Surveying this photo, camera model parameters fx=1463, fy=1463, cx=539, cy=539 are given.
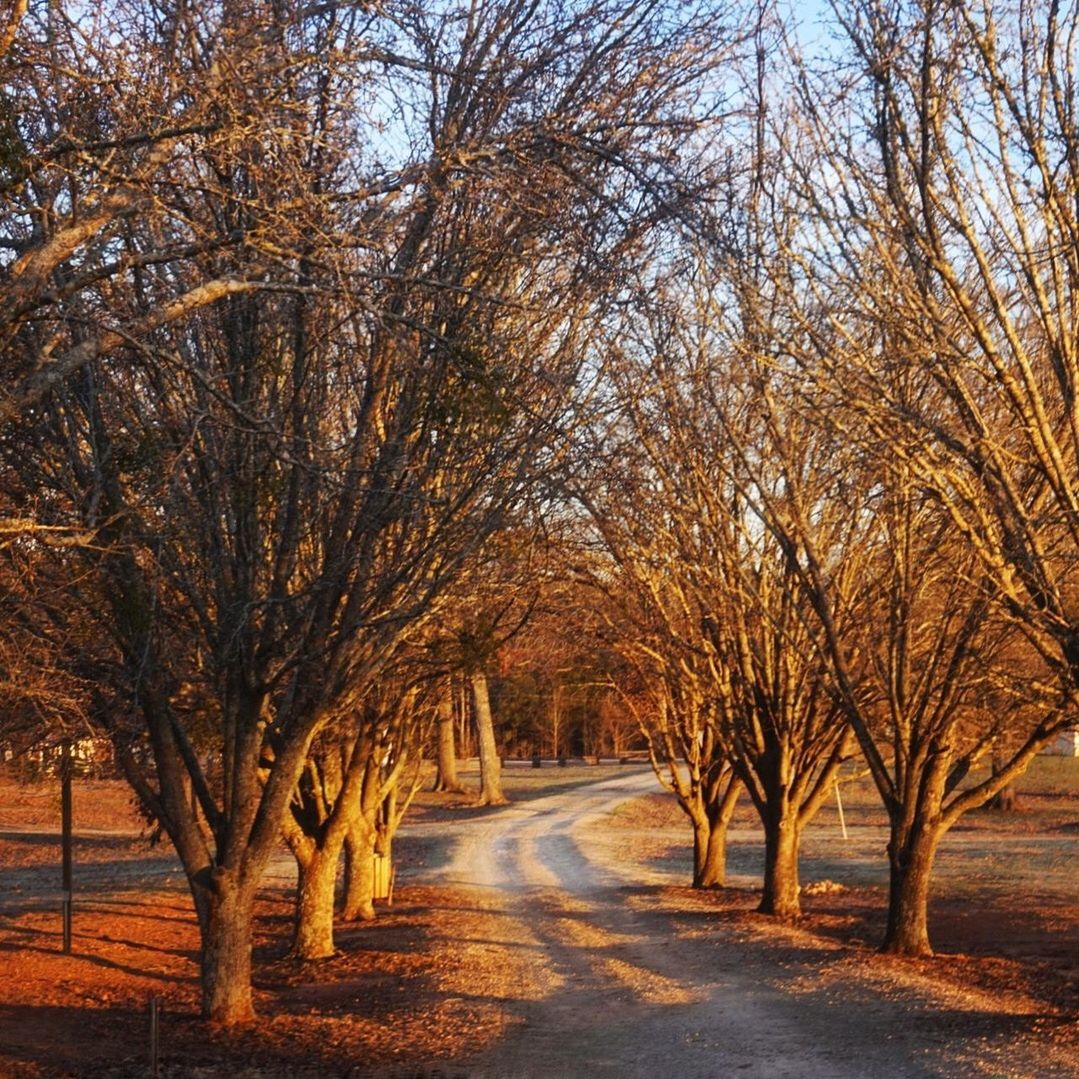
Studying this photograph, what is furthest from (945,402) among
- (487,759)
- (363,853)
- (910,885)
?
(487,759)

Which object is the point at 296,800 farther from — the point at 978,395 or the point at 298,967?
the point at 978,395

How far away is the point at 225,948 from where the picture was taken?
487 inches

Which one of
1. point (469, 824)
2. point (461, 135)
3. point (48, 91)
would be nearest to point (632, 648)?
point (461, 135)

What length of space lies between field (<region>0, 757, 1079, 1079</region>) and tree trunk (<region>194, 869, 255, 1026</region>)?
1.00 feet

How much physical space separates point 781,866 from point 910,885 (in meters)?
4.61

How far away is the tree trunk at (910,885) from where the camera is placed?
15.6m

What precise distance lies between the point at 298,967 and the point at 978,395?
31.9 feet

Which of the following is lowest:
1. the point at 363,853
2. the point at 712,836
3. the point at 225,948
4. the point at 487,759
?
the point at 712,836

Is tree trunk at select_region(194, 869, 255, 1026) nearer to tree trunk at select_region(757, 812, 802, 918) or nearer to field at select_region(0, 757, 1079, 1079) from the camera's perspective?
field at select_region(0, 757, 1079, 1079)

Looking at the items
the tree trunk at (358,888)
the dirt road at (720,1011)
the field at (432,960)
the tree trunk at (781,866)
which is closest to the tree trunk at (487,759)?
the field at (432,960)

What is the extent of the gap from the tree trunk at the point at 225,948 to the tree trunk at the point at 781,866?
964cm

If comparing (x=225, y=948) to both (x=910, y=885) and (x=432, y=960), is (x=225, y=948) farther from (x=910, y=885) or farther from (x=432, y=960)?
(x=910, y=885)

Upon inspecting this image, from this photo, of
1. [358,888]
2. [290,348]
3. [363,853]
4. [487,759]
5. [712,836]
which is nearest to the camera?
[290,348]

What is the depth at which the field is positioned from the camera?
38.2ft
